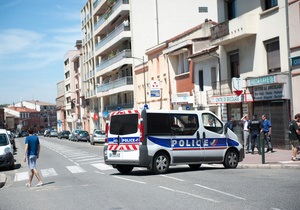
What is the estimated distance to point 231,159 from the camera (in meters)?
17.2

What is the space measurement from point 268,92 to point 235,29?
4486 mm

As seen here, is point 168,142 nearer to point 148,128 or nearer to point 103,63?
point 148,128

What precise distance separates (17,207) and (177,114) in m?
6.97

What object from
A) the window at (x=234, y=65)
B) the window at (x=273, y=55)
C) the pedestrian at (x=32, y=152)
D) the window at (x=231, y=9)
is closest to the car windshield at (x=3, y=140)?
the pedestrian at (x=32, y=152)

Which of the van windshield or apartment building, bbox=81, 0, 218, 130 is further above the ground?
apartment building, bbox=81, 0, 218, 130

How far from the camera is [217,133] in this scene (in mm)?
16906

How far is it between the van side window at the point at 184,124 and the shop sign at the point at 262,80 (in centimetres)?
883

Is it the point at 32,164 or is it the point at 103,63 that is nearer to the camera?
the point at 32,164

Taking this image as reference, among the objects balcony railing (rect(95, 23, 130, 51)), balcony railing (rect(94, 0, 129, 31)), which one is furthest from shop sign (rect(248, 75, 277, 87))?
balcony railing (rect(94, 0, 129, 31))

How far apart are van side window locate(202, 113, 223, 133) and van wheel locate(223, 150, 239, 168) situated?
0.91 meters

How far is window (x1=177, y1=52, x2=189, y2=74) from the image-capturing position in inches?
1518

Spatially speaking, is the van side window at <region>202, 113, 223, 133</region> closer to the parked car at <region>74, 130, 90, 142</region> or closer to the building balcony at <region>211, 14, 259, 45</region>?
the building balcony at <region>211, 14, 259, 45</region>

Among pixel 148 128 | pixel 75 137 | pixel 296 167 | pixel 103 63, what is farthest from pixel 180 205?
pixel 103 63

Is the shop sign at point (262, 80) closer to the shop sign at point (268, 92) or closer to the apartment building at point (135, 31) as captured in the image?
the shop sign at point (268, 92)
